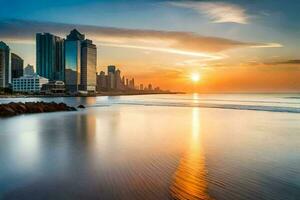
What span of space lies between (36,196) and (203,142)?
11.0 m

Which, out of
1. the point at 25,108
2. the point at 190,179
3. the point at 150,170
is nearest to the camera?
the point at 190,179

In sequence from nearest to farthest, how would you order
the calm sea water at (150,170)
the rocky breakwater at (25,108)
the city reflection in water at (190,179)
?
the city reflection in water at (190,179) < the calm sea water at (150,170) < the rocky breakwater at (25,108)

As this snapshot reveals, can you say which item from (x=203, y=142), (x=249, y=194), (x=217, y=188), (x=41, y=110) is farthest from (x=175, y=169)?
(x=41, y=110)

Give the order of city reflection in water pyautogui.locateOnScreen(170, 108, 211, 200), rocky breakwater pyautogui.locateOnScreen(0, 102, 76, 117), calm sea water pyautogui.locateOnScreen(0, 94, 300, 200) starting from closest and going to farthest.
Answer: city reflection in water pyautogui.locateOnScreen(170, 108, 211, 200)
calm sea water pyautogui.locateOnScreen(0, 94, 300, 200)
rocky breakwater pyautogui.locateOnScreen(0, 102, 76, 117)

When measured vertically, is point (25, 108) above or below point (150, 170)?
above

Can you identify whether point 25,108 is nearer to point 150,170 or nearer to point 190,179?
point 150,170

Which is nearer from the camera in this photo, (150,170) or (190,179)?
(190,179)

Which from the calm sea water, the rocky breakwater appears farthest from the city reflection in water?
the rocky breakwater

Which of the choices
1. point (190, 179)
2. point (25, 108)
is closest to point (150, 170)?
point (190, 179)

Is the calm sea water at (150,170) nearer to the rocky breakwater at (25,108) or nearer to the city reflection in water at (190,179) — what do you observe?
the city reflection in water at (190,179)

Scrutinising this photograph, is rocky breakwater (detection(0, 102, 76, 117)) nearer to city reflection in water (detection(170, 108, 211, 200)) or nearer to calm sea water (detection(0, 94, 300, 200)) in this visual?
calm sea water (detection(0, 94, 300, 200))

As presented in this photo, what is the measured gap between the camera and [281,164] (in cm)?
1084

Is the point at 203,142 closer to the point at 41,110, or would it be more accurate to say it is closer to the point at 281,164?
the point at 281,164

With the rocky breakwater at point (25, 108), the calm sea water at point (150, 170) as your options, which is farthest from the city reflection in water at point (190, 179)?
the rocky breakwater at point (25, 108)
